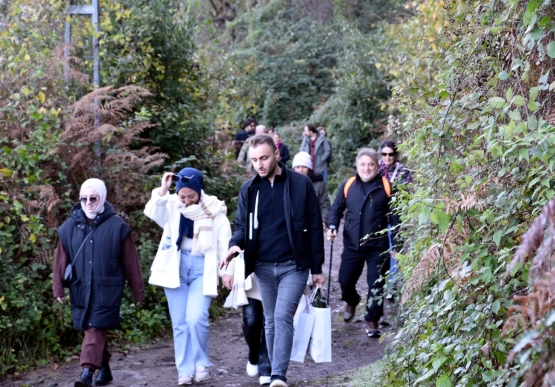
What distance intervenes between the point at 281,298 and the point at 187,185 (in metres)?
1.48

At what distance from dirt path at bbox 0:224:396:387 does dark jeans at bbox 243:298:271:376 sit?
226 mm

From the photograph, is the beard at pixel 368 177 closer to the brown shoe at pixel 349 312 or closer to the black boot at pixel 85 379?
the brown shoe at pixel 349 312

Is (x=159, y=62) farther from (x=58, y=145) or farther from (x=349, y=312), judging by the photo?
(x=349, y=312)

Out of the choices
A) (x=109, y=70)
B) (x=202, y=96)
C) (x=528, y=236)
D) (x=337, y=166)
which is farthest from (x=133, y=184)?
(x=337, y=166)

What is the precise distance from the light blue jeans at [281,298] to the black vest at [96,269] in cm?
148

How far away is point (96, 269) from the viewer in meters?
7.29

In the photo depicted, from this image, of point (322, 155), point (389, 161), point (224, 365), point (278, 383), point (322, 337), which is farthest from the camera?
point (322, 155)

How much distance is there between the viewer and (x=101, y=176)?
9734mm

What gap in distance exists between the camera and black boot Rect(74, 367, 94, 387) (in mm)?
6953

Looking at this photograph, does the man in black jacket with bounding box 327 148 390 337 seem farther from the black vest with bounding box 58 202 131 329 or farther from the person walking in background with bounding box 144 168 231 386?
the black vest with bounding box 58 202 131 329

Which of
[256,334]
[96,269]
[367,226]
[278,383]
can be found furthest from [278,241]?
[367,226]

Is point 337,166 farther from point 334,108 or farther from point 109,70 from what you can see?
point 109,70

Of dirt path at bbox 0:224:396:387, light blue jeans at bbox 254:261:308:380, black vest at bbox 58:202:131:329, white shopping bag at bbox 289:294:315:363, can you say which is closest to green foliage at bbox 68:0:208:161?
dirt path at bbox 0:224:396:387

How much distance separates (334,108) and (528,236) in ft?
80.1
